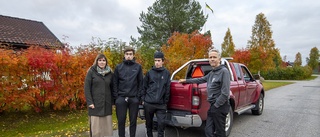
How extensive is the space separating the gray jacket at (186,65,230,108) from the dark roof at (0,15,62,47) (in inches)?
556

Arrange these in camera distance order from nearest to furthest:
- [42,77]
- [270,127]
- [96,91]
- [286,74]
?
[96,91], [270,127], [42,77], [286,74]

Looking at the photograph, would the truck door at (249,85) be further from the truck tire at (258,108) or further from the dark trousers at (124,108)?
the dark trousers at (124,108)

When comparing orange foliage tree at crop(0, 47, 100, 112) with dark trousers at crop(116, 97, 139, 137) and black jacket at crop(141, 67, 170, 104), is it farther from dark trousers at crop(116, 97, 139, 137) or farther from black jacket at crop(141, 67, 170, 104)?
black jacket at crop(141, 67, 170, 104)

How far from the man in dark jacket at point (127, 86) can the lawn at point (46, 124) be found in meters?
1.81

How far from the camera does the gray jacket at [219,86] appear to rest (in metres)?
3.42

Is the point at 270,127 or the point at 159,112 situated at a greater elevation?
the point at 159,112

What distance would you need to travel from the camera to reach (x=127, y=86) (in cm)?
392

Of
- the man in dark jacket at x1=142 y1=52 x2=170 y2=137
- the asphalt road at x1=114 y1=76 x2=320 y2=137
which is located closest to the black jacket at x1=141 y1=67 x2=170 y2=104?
the man in dark jacket at x1=142 y1=52 x2=170 y2=137

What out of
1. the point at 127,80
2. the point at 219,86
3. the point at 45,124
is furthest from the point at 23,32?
the point at 219,86

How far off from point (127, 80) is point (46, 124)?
3907 mm

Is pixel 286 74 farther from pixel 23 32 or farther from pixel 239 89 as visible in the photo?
pixel 23 32

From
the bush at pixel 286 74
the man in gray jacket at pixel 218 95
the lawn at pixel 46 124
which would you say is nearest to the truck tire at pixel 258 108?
the lawn at pixel 46 124

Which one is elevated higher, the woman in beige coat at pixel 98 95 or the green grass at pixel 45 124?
the woman in beige coat at pixel 98 95

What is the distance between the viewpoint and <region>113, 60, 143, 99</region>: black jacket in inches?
154
